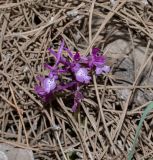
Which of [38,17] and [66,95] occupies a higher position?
[38,17]

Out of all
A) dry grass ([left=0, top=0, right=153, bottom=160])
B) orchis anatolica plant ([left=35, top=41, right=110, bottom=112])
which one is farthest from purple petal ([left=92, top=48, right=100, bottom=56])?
dry grass ([left=0, top=0, right=153, bottom=160])

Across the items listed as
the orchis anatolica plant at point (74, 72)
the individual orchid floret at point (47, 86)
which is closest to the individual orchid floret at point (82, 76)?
the orchis anatolica plant at point (74, 72)

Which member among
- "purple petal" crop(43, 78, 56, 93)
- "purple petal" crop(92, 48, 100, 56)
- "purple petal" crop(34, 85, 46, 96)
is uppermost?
"purple petal" crop(92, 48, 100, 56)

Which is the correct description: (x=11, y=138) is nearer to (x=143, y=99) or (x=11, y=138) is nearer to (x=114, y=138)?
(x=114, y=138)

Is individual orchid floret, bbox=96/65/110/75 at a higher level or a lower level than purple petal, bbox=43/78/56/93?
higher

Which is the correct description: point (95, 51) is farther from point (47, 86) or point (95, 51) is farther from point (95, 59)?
point (47, 86)

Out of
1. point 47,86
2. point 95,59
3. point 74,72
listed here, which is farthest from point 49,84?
point 95,59

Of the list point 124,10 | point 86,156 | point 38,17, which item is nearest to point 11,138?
point 86,156

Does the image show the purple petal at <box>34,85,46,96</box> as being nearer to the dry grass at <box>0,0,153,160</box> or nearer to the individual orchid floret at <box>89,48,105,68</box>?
the dry grass at <box>0,0,153,160</box>
